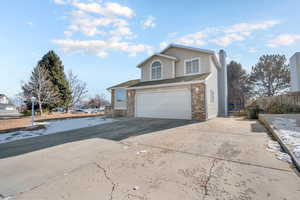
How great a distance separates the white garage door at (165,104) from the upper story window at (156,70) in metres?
1.81

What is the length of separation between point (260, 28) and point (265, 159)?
1129 centimetres

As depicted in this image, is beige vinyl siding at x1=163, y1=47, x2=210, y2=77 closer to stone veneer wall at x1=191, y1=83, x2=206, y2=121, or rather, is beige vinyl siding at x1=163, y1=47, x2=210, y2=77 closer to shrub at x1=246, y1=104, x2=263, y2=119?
stone veneer wall at x1=191, y1=83, x2=206, y2=121

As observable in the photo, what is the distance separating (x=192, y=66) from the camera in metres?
11.4

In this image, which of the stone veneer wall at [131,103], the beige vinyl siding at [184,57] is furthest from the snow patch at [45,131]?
the beige vinyl siding at [184,57]

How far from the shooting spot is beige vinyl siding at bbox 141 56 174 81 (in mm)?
11906

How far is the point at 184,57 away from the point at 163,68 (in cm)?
200

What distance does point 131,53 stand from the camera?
617 inches

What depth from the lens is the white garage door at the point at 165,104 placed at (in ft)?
32.6

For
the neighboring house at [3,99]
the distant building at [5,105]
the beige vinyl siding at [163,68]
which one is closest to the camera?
the beige vinyl siding at [163,68]

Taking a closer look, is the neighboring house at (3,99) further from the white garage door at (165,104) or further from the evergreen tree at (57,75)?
the white garage door at (165,104)

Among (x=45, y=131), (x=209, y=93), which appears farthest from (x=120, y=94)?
(x=209, y=93)

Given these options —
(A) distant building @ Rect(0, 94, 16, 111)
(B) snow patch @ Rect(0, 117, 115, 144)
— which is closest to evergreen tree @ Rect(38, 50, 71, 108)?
(B) snow patch @ Rect(0, 117, 115, 144)

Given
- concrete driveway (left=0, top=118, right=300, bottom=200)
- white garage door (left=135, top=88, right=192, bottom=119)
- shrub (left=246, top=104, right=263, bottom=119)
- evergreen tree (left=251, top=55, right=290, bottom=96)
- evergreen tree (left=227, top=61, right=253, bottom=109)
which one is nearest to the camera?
concrete driveway (left=0, top=118, right=300, bottom=200)

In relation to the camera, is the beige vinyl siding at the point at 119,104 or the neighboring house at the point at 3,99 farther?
Result: the neighboring house at the point at 3,99
